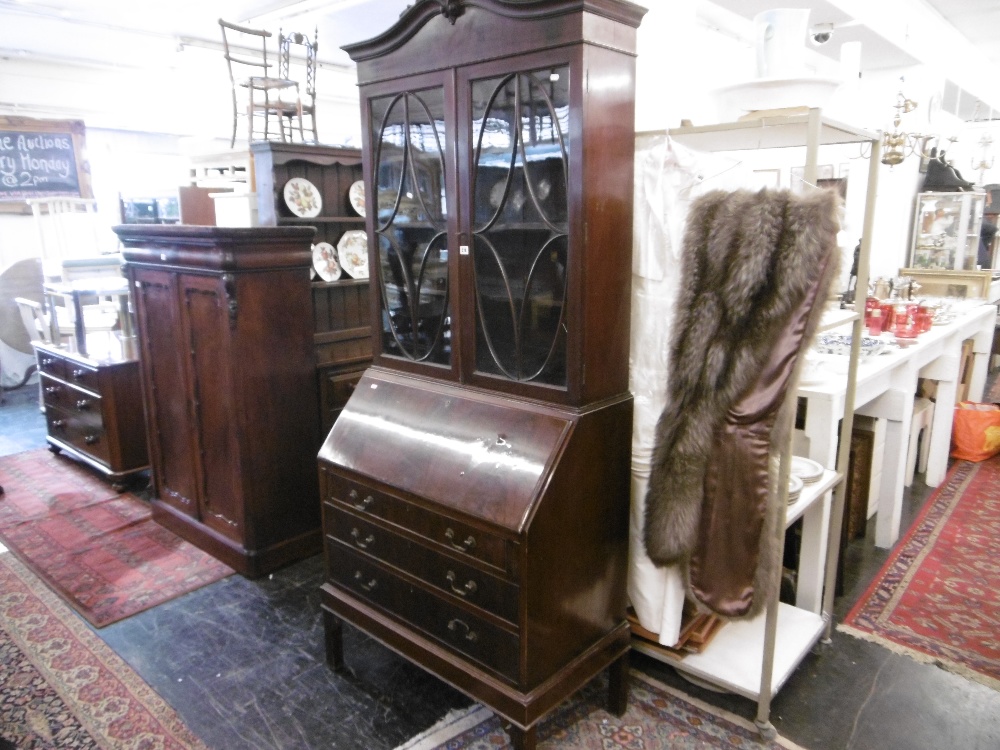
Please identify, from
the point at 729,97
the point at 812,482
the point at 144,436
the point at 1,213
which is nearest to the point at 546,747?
the point at 812,482

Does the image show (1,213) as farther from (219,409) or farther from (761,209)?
(761,209)

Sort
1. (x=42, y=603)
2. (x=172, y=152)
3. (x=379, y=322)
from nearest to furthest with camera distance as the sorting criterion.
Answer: (x=379, y=322), (x=42, y=603), (x=172, y=152)

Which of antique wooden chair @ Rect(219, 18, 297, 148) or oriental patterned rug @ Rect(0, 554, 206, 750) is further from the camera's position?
antique wooden chair @ Rect(219, 18, 297, 148)

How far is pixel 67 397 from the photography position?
404 centimetres

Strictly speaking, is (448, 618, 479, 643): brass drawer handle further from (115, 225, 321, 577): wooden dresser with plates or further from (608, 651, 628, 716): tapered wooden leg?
(115, 225, 321, 577): wooden dresser with plates

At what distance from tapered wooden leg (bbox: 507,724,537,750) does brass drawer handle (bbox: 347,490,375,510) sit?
2.32 ft

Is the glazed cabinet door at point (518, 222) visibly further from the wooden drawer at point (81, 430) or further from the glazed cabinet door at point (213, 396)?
the wooden drawer at point (81, 430)

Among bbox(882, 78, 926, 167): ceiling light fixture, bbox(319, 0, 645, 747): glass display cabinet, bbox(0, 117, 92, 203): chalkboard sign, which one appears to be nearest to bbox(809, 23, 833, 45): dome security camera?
bbox(882, 78, 926, 167): ceiling light fixture

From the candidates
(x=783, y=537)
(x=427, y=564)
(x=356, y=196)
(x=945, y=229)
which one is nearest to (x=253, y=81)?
(x=356, y=196)

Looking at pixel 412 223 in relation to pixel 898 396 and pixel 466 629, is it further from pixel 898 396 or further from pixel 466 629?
pixel 898 396

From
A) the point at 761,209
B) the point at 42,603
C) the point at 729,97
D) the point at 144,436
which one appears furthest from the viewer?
the point at 144,436

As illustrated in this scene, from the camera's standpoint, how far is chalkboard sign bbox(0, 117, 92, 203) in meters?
6.03

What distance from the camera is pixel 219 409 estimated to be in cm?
283

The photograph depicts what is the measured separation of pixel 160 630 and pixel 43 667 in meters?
0.36
